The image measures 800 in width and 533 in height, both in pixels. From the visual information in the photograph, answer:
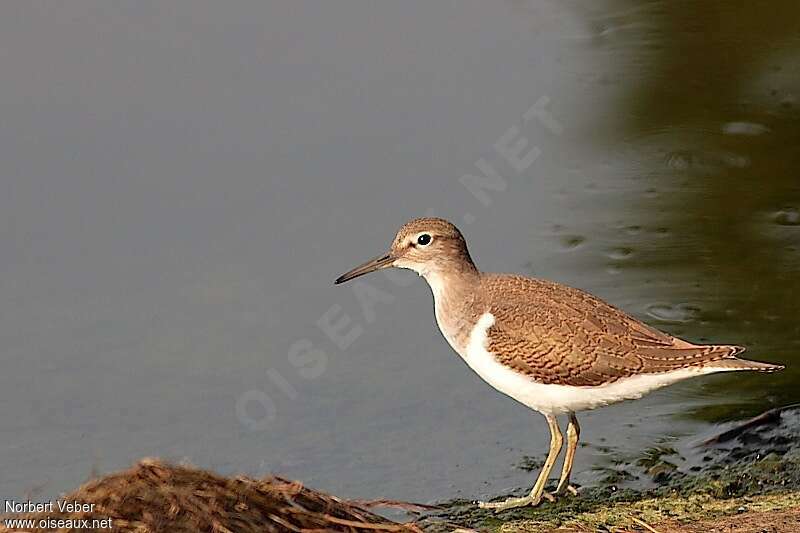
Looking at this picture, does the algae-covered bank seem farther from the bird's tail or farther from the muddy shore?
the bird's tail

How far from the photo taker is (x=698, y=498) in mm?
7324

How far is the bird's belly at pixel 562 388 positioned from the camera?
7.44m

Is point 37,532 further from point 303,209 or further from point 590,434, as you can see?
point 303,209

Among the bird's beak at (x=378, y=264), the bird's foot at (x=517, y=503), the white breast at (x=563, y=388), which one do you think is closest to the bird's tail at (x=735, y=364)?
the white breast at (x=563, y=388)

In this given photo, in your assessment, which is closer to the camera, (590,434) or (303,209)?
(590,434)

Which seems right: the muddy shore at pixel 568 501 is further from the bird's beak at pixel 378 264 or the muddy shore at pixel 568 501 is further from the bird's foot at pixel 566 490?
the bird's beak at pixel 378 264

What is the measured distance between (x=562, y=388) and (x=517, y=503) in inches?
25.4

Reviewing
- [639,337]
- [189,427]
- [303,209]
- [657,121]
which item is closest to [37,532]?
[189,427]

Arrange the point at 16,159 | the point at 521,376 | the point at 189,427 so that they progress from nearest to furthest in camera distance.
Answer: the point at 521,376
the point at 189,427
the point at 16,159

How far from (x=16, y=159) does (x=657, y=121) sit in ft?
16.3

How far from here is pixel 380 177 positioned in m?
10.4

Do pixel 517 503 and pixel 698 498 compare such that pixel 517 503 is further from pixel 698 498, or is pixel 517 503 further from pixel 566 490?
pixel 698 498

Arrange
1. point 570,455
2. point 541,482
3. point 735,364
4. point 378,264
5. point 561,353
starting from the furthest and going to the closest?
point 378,264
point 570,455
point 541,482
point 561,353
point 735,364

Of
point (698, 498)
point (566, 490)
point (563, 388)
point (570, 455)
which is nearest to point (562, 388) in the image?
point (563, 388)
